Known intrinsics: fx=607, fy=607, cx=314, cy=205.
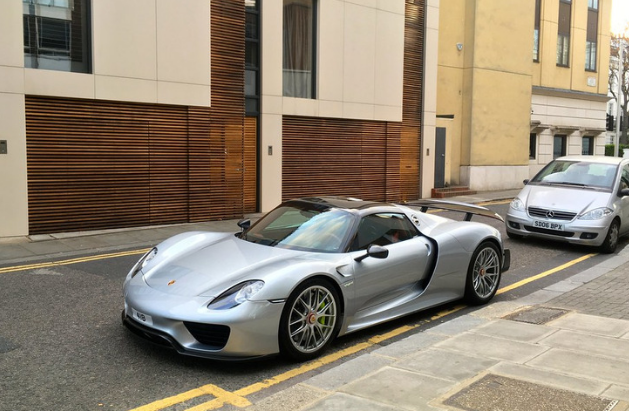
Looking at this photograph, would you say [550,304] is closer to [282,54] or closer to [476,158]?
[282,54]

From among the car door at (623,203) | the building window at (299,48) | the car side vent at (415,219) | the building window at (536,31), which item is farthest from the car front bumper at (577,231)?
the building window at (536,31)

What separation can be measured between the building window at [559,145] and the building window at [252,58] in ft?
59.2

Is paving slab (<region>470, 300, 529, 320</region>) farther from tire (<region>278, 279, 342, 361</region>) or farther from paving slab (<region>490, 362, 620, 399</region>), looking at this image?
tire (<region>278, 279, 342, 361</region>)

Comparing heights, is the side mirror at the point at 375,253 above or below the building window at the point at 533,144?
below

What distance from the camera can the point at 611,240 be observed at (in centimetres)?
1030

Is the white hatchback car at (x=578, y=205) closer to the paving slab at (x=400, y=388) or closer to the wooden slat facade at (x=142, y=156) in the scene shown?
the wooden slat facade at (x=142, y=156)

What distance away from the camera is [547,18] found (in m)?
26.9

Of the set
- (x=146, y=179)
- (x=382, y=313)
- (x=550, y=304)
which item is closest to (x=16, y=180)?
(x=146, y=179)

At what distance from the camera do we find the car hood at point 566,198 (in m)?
10.3

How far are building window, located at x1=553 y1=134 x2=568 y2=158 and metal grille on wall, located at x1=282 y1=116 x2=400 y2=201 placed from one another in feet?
42.9

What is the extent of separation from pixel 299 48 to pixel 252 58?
1634 millimetres

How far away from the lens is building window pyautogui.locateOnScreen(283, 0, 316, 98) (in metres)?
15.8

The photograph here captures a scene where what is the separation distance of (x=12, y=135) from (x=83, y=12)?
2837 mm

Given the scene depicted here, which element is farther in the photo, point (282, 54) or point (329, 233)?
point (282, 54)
